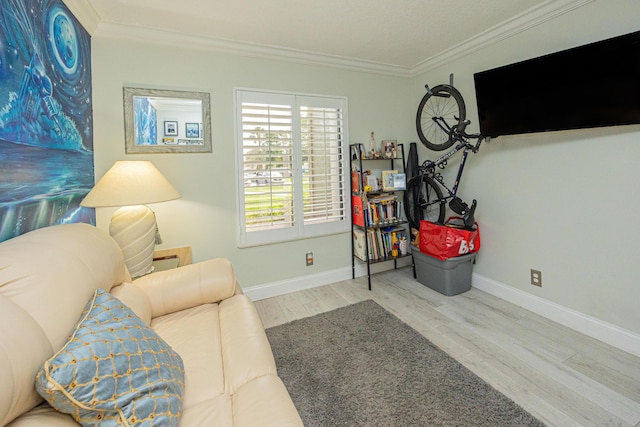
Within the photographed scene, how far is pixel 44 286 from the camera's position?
93 cm

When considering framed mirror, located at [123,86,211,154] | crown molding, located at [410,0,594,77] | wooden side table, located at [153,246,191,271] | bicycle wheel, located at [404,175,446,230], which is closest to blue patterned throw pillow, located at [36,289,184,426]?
wooden side table, located at [153,246,191,271]

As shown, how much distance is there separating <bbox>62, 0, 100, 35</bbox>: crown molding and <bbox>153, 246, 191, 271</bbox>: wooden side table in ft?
5.77

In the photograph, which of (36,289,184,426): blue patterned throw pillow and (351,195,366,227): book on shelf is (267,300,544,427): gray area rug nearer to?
(36,289,184,426): blue patterned throw pillow

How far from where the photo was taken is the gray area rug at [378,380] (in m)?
1.51

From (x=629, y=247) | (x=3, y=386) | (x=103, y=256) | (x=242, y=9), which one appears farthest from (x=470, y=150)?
(x=3, y=386)

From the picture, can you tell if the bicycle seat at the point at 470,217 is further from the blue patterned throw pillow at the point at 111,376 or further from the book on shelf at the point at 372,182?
the blue patterned throw pillow at the point at 111,376

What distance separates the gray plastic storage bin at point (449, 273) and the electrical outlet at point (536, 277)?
0.49m

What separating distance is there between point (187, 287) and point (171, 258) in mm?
870

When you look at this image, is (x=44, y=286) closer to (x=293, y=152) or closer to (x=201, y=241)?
(x=201, y=241)

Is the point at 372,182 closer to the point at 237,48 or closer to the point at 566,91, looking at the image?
the point at 566,91

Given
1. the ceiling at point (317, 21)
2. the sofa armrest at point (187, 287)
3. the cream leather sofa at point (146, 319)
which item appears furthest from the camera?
the ceiling at point (317, 21)

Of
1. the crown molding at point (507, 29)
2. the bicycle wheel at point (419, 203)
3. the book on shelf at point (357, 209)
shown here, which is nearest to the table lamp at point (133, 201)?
the book on shelf at point (357, 209)

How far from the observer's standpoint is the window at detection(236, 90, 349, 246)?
9.07 ft

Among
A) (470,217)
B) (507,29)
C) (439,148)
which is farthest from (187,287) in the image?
(507,29)
